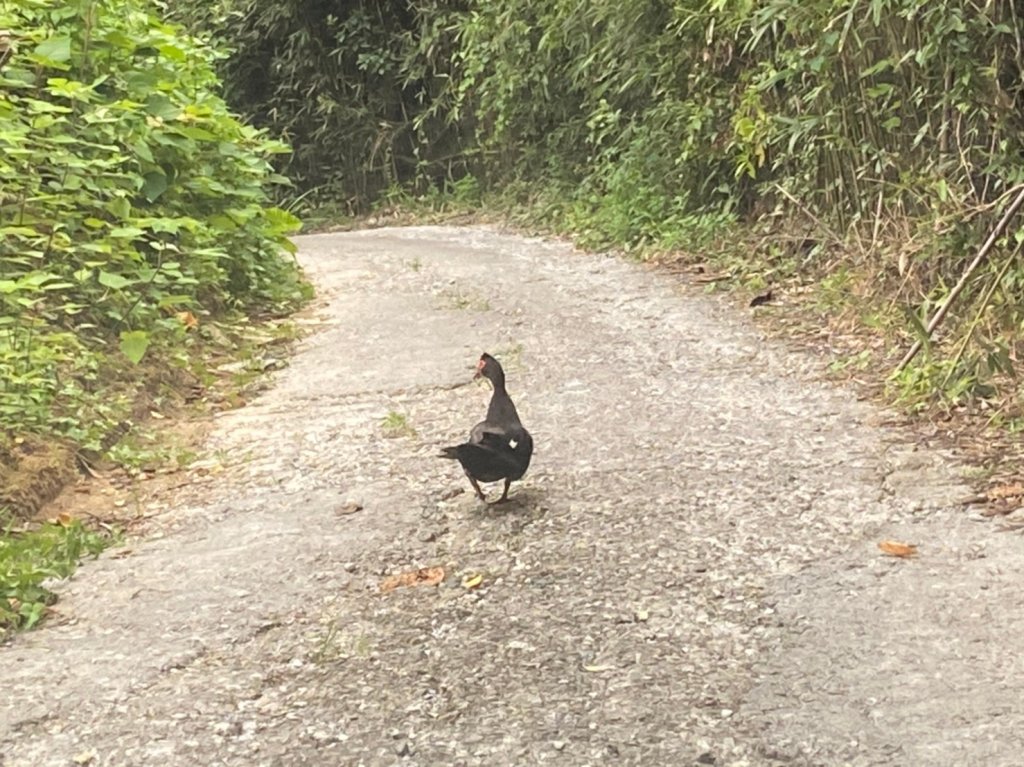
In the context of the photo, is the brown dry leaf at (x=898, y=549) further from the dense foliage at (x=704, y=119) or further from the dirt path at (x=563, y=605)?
the dense foliage at (x=704, y=119)

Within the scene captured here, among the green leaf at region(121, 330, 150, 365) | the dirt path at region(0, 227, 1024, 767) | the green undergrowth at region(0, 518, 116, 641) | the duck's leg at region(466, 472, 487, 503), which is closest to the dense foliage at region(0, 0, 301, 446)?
the green leaf at region(121, 330, 150, 365)

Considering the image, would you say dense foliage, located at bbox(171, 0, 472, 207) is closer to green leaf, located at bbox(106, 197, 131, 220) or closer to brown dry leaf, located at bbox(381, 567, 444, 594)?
green leaf, located at bbox(106, 197, 131, 220)

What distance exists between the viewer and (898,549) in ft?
10.1

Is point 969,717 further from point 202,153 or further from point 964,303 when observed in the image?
point 202,153

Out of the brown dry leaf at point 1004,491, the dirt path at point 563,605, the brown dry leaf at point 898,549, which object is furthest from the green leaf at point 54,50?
the brown dry leaf at point 1004,491

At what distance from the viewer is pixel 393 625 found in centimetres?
287

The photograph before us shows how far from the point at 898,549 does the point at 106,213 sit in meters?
4.05

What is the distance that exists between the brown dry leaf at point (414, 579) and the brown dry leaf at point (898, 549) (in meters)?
1.23

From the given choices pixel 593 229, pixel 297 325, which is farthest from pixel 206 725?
pixel 593 229

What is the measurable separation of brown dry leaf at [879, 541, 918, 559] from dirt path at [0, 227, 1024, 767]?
0.10 feet

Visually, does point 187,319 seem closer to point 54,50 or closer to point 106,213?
point 106,213

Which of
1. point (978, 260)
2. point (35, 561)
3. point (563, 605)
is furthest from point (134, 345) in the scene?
point (978, 260)

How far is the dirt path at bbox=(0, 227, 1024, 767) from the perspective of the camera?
2352mm

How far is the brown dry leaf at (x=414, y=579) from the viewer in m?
3.09
